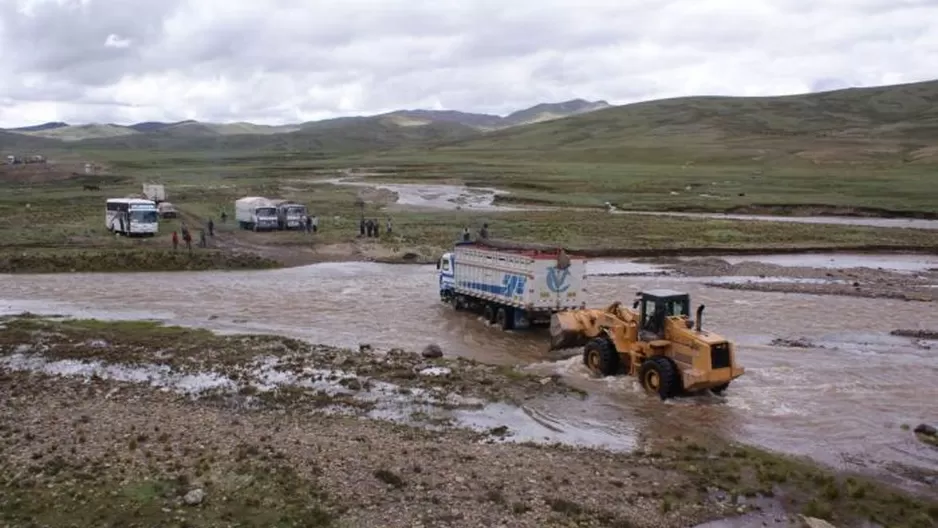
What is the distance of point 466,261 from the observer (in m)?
36.2

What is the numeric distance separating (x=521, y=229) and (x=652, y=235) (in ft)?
31.6

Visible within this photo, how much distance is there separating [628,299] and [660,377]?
1711cm

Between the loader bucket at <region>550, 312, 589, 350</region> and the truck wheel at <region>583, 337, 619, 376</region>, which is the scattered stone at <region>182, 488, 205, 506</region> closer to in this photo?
the truck wheel at <region>583, 337, 619, 376</region>

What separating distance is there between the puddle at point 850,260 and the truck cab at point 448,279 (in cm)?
2193

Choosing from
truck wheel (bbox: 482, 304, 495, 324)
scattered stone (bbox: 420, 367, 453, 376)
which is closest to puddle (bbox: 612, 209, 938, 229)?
truck wheel (bbox: 482, 304, 495, 324)

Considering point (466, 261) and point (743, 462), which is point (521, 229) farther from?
point (743, 462)

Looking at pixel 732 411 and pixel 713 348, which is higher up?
pixel 713 348

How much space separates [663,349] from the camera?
2367 cm

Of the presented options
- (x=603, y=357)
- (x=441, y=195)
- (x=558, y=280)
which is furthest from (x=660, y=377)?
(x=441, y=195)

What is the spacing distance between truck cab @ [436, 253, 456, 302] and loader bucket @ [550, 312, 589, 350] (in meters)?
9.06

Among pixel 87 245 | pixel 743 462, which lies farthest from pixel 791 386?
pixel 87 245

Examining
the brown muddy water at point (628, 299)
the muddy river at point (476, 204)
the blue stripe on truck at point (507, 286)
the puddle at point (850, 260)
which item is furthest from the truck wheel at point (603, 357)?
the muddy river at point (476, 204)

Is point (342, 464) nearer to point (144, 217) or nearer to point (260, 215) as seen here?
point (144, 217)

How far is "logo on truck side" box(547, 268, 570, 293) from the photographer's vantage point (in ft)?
106
